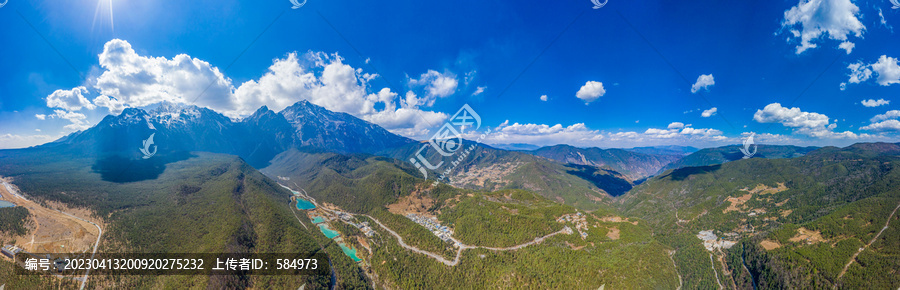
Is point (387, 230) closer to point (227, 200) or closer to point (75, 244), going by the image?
point (227, 200)

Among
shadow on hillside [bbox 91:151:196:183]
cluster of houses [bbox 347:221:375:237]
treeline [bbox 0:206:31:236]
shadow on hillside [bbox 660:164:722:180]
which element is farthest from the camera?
shadow on hillside [bbox 660:164:722:180]

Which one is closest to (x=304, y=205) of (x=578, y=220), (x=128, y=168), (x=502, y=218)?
(x=128, y=168)

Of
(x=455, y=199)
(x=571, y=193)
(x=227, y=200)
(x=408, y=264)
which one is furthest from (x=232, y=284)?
(x=571, y=193)

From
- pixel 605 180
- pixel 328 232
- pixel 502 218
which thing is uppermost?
pixel 605 180

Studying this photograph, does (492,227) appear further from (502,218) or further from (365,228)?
(365,228)

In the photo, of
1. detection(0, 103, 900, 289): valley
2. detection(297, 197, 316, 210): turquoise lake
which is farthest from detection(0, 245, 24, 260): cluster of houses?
detection(297, 197, 316, 210): turquoise lake

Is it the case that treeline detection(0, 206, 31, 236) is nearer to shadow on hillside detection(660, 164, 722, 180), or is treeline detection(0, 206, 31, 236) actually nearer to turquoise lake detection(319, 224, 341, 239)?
turquoise lake detection(319, 224, 341, 239)
